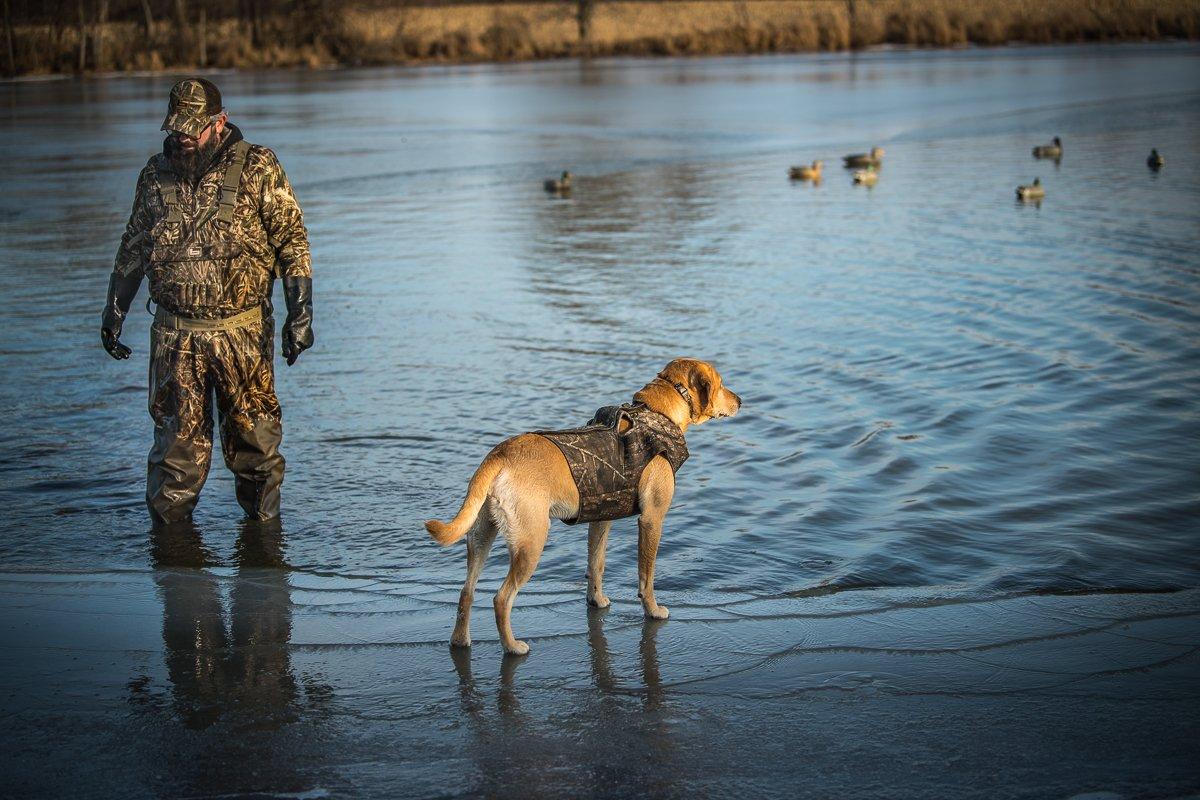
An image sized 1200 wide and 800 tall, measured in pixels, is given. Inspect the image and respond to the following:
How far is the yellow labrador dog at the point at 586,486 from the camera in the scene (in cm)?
558

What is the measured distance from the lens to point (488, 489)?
5547 millimetres

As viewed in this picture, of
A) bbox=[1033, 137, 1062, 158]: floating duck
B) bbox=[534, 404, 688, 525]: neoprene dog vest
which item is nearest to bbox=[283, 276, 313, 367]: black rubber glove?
bbox=[534, 404, 688, 525]: neoprene dog vest

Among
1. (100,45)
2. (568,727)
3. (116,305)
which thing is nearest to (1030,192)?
(116,305)

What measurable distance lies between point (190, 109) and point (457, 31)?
247ft

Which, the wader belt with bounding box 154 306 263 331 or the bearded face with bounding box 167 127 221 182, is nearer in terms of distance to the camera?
the bearded face with bounding box 167 127 221 182

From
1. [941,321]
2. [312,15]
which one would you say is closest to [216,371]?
[941,321]

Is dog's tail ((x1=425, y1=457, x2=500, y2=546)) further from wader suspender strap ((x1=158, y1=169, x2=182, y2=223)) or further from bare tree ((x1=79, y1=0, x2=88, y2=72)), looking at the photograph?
bare tree ((x1=79, y1=0, x2=88, y2=72))

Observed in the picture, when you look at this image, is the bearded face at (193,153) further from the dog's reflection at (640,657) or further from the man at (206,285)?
the dog's reflection at (640,657)

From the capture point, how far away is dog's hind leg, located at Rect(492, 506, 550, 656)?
5.59 m

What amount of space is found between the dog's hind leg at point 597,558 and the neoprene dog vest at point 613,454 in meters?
0.26

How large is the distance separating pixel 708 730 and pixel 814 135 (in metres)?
30.8

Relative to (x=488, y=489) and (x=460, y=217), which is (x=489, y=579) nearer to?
A: (x=488, y=489)

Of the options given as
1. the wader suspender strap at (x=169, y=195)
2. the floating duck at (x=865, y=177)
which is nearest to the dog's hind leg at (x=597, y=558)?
the wader suspender strap at (x=169, y=195)

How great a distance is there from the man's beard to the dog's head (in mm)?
2626
